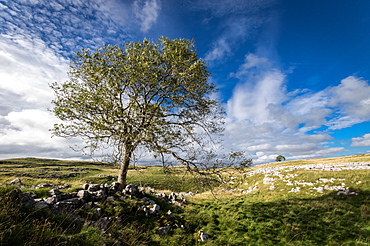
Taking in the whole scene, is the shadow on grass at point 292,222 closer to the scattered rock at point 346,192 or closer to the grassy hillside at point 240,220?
the grassy hillside at point 240,220

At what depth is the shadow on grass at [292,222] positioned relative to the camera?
10422 millimetres

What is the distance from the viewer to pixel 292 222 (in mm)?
12688

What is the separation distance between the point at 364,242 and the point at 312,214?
4339 millimetres

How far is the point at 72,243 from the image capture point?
5.25 metres

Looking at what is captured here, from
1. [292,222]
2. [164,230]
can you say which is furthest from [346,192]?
[164,230]

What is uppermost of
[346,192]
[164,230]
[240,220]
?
[346,192]

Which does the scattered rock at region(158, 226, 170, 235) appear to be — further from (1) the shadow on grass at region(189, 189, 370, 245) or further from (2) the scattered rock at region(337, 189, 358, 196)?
(2) the scattered rock at region(337, 189, 358, 196)

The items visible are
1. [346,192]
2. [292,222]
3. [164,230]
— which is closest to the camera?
[164,230]

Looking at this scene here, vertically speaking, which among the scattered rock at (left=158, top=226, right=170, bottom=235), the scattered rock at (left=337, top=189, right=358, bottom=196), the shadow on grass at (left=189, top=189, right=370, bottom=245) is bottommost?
the shadow on grass at (left=189, top=189, right=370, bottom=245)

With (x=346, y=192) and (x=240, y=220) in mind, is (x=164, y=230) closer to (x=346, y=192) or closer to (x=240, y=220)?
(x=240, y=220)

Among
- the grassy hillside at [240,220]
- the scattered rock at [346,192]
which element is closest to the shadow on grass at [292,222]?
the grassy hillside at [240,220]

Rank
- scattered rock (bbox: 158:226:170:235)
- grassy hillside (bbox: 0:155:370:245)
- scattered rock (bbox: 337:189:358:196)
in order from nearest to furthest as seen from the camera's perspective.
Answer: grassy hillside (bbox: 0:155:370:245) → scattered rock (bbox: 158:226:170:235) → scattered rock (bbox: 337:189:358:196)

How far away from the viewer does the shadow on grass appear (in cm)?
1042

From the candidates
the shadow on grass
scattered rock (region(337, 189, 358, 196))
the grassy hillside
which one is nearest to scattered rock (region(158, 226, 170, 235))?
the grassy hillside
